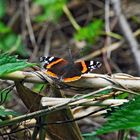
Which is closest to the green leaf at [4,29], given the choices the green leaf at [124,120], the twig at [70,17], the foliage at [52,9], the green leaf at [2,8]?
the green leaf at [2,8]

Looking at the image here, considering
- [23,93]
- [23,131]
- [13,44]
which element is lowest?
[23,131]

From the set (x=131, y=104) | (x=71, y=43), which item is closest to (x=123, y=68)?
(x=71, y=43)

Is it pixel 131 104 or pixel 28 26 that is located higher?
pixel 28 26

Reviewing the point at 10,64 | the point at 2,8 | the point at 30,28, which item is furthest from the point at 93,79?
the point at 2,8

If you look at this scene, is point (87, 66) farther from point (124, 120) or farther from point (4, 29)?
point (4, 29)

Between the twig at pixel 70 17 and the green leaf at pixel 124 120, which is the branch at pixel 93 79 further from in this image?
the twig at pixel 70 17

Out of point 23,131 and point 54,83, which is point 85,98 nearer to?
point 54,83
